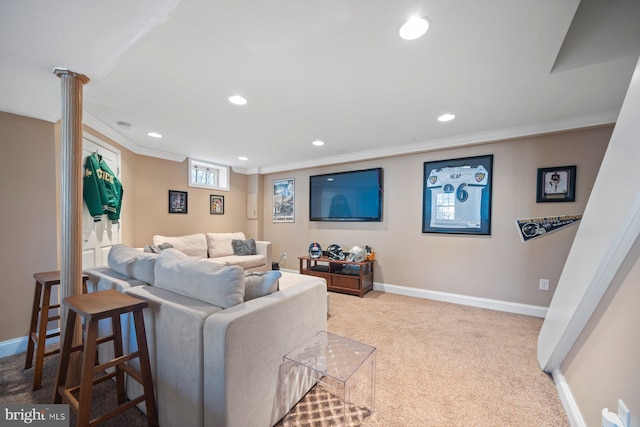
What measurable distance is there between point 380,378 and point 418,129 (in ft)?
8.54

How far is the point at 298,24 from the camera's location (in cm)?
134

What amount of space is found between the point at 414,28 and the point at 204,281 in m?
1.79

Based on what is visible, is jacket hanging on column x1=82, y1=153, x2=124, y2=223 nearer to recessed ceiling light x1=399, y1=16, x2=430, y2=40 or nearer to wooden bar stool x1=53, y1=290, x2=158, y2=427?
wooden bar stool x1=53, y1=290, x2=158, y2=427

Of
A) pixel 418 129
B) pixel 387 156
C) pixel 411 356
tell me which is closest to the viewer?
pixel 411 356

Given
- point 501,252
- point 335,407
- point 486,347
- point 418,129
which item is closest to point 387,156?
point 418,129

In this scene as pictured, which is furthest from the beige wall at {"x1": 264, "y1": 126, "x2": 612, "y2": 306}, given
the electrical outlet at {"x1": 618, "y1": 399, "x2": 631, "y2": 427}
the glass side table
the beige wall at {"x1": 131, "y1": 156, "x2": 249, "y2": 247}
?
the beige wall at {"x1": 131, "y1": 156, "x2": 249, "y2": 247}

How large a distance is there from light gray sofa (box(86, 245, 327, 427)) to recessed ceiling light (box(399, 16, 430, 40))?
160 centimetres

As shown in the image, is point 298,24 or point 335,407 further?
point 335,407

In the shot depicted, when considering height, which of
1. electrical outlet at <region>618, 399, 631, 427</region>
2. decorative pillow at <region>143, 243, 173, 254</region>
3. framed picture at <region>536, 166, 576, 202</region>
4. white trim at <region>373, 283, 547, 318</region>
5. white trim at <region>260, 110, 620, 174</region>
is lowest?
white trim at <region>373, 283, 547, 318</region>

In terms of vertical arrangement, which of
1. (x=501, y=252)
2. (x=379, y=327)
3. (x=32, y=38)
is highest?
(x=32, y=38)

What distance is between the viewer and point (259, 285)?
1468 millimetres

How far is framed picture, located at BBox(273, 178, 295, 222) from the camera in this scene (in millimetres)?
4947

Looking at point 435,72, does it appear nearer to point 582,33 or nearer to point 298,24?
point 582,33

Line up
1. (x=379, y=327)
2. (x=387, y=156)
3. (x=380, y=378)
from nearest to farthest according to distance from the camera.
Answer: (x=380, y=378)
(x=379, y=327)
(x=387, y=156)
